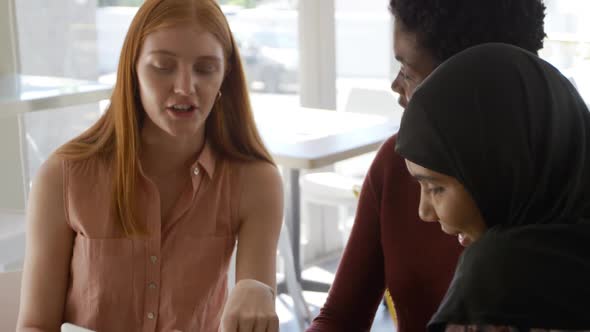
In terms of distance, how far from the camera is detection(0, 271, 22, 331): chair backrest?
1699mm

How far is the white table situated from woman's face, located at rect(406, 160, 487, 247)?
67.6 inches

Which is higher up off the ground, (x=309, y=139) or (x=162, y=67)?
(x=162, y=67)

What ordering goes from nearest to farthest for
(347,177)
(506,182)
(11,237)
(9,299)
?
(506,182) → (9,299) → (11,237) → (347,177)

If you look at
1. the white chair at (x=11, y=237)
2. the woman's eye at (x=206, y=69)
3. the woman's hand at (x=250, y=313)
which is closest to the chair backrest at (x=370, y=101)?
the white chair at (x=11, y=237)

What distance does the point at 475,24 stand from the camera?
4.36 feet

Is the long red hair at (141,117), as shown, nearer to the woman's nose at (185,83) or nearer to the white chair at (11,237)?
the woman's nose at (185,83)

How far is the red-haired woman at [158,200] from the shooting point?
5.31 feet

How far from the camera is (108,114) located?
1730 mm

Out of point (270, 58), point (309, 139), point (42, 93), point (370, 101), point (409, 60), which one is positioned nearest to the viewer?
→ point (409, 60)

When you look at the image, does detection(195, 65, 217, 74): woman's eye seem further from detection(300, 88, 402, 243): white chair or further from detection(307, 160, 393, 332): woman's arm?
detection(300, 88, 402, 243): white chair

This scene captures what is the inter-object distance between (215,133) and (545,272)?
2.80 feet

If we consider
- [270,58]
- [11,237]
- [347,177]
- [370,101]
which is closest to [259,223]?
[11,237]

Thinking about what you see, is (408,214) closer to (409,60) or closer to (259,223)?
(409,60)

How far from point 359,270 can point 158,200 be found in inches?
16.4
